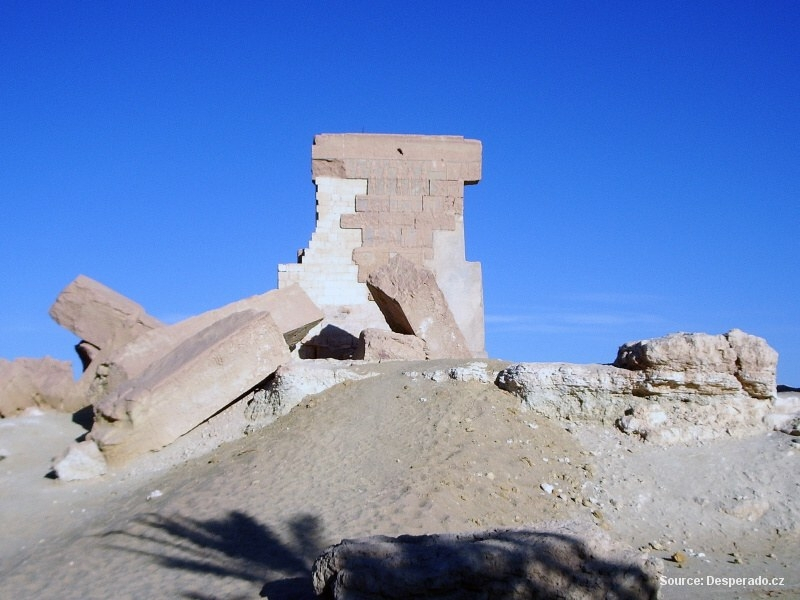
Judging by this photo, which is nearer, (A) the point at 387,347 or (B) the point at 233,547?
(B) the point at 233,547

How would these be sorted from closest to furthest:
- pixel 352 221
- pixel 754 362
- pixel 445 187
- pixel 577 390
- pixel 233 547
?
pixel 233 547
pixel 754 362
pixel 577 390
pixel 352 221
pixel 445 187

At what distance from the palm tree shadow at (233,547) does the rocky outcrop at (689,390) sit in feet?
8.26

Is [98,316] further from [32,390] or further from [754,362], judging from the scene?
[754,362]

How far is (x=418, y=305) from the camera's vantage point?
9086 millimetres

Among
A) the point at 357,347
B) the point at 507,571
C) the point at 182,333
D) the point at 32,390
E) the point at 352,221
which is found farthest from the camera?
the point at 352,221

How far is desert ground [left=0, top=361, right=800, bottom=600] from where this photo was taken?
466 cm

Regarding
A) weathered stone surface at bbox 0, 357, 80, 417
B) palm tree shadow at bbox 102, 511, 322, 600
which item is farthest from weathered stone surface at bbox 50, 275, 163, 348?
palm tree shadow at bbox 102, 511, 322, 600

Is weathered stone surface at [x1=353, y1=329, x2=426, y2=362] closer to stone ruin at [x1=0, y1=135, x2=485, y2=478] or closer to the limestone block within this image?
stone ruin at [x1=0, y1=135, x2=485, y2=478]

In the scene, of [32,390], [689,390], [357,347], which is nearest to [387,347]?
[357,347]

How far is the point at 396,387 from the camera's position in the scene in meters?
6.75

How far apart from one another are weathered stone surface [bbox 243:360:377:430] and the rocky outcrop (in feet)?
6.77

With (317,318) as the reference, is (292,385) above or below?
below

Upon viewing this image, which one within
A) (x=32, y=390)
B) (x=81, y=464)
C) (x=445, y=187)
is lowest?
(x=81, y=464)

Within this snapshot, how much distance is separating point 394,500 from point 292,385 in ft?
8.14
